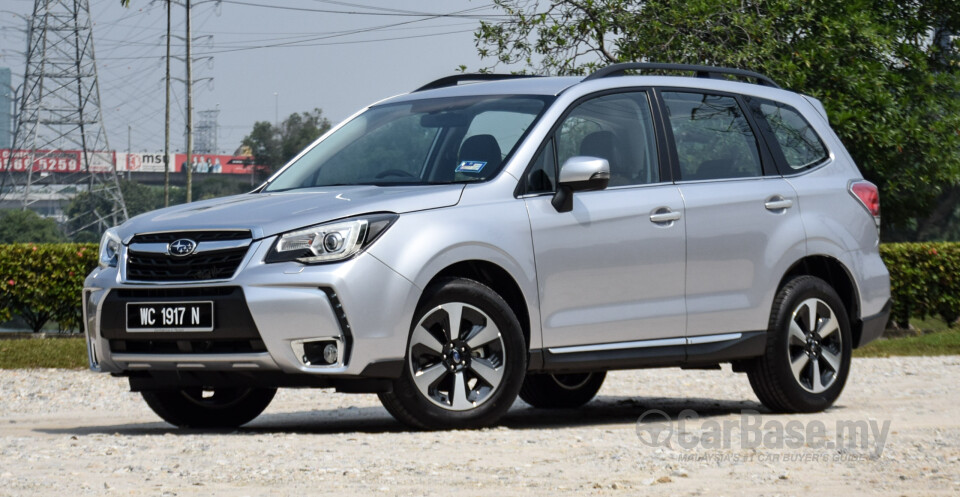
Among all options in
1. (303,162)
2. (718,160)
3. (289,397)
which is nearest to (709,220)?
(718,160)

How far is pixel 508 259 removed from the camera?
7078mm

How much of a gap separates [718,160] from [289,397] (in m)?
4.11

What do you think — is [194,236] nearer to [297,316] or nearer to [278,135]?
[297,316]

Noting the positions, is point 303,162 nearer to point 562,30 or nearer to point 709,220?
point 709,220

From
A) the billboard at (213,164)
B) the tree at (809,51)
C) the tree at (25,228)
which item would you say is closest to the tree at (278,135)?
the billboard at (213,164)

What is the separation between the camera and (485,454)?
6078 mm

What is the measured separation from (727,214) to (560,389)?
6.46 feet

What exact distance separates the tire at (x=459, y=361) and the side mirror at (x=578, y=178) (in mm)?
672

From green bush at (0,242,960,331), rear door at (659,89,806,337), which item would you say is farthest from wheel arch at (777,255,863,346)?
green bush at (0,242,960,331)

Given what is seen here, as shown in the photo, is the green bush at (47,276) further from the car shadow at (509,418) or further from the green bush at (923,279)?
the green bush at (923,279)

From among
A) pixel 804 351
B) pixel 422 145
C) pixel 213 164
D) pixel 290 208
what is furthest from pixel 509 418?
pixel 213 164

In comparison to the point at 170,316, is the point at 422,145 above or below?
above

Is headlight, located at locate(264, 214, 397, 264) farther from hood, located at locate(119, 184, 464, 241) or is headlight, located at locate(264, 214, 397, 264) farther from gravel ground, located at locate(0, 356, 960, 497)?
gravel ground, located at locate(0, 356, 960, 497)

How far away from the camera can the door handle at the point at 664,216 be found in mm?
7715
